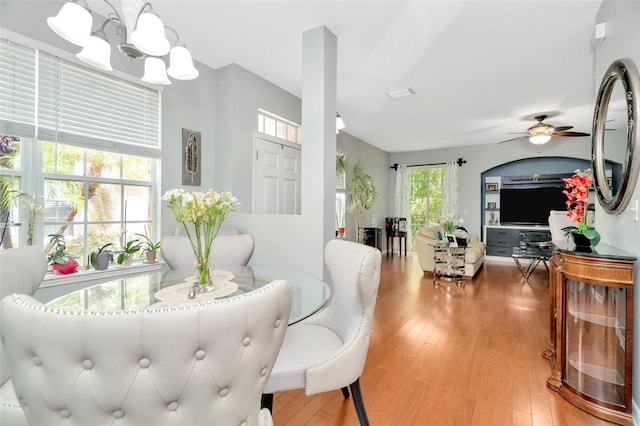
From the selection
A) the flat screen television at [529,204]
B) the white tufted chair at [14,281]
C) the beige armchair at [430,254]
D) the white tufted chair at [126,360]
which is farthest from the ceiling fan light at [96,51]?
the flat screen television at [529,204]

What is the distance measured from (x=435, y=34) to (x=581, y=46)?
5.25 ft

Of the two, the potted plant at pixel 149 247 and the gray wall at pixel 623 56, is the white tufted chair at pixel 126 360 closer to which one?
the gray wall at pixel 623 56

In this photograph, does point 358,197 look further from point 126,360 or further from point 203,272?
point 126,360

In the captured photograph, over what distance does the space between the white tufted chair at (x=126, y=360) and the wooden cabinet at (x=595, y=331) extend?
7.14 ft

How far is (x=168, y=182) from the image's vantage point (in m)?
3.20

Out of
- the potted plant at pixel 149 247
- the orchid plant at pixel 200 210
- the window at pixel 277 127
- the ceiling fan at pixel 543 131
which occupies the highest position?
the ceiling fan at pixel 543 131

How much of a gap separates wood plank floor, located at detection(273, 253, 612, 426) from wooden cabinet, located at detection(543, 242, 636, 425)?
0.12m

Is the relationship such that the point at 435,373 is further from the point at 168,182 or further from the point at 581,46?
the point at 581,46

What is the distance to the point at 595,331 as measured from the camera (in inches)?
76.1

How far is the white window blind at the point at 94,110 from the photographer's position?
236cm

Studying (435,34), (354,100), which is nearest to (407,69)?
(435,34)

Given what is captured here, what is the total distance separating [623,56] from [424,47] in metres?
1.65

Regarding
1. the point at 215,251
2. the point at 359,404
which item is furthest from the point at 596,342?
the point at 215,251

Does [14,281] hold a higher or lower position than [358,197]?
lower
